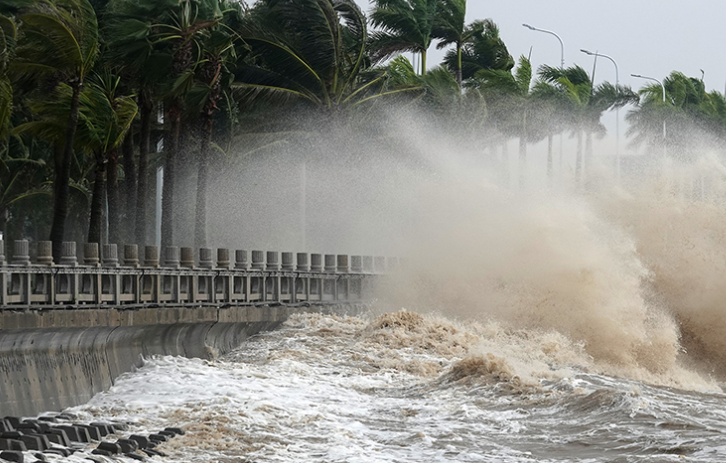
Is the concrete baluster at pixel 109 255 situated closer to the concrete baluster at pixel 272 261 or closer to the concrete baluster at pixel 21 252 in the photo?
the concrete baluster at pixel 21 252

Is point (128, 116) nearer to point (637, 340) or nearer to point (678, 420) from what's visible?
point (637, 340)

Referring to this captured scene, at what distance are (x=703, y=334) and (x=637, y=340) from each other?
3.75 m

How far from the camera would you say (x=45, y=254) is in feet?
59.5

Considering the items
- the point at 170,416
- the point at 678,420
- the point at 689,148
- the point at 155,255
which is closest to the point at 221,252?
the point at 155,255

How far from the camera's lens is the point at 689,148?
74188 mm

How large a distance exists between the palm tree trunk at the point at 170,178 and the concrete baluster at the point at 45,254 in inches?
459

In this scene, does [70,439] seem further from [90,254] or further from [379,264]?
[379,264]

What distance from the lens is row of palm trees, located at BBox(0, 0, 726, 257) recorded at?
81.5 ft

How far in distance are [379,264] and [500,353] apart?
10.3m

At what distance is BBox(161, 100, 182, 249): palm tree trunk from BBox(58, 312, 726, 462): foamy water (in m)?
7.53

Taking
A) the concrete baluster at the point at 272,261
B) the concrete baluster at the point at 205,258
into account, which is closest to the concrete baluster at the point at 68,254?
the concrete baluster at the point at 205,258

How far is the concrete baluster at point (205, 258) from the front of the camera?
78.6ft

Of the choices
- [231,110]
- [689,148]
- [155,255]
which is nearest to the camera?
[155,255]

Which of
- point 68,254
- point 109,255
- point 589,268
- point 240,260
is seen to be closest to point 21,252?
point 68,254
